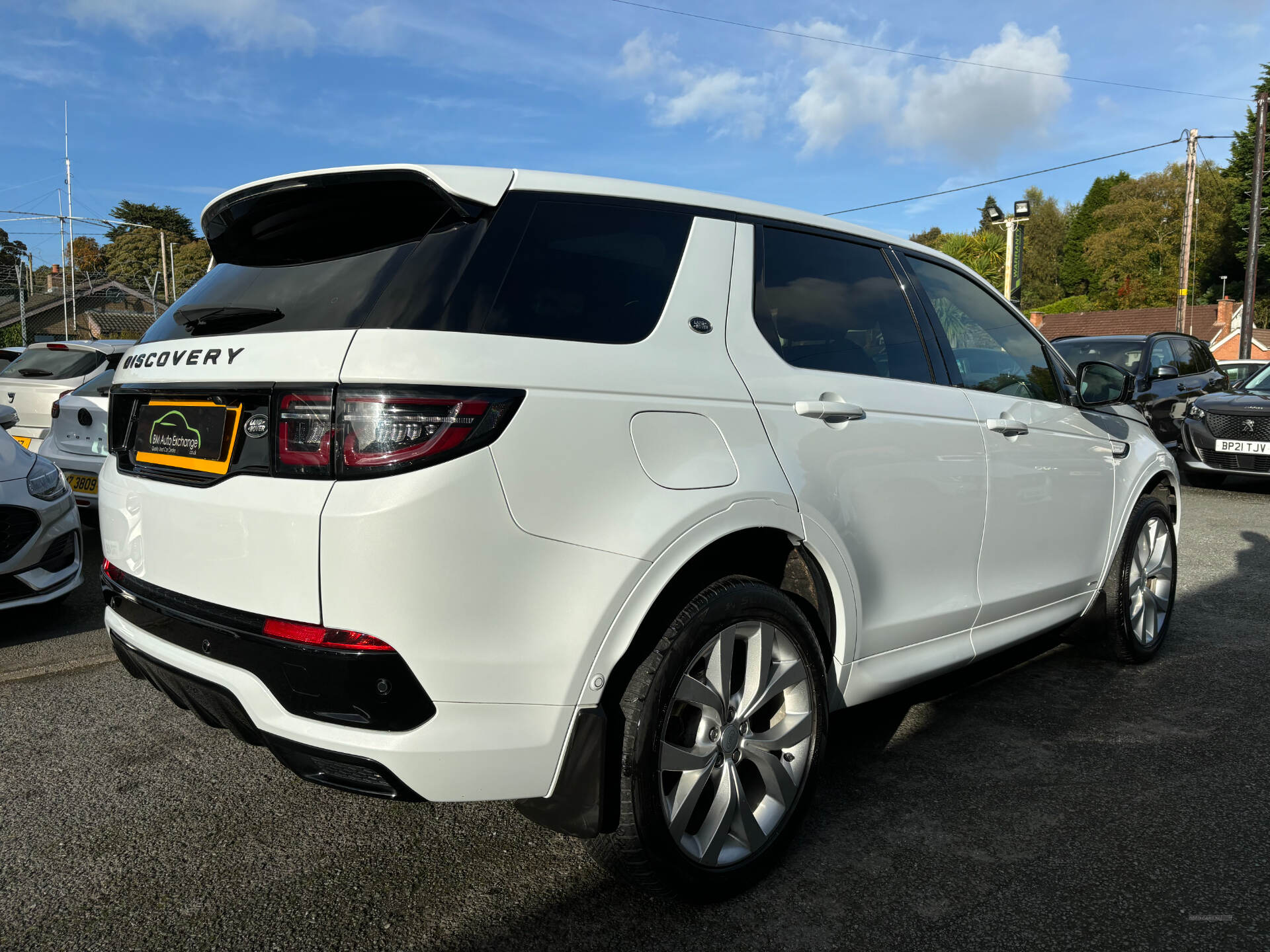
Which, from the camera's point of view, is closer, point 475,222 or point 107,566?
point 475,222

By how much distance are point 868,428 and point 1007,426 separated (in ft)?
2.83

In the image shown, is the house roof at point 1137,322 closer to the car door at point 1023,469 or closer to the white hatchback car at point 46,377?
the white hatchback car at point 46,377

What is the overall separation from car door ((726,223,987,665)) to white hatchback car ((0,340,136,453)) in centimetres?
722

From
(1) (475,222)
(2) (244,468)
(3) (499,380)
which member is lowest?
(2) (244,468)

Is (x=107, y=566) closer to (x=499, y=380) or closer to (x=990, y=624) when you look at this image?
(x=499, y=380)

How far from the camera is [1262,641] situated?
4.74m

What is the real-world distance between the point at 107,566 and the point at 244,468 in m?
0.84

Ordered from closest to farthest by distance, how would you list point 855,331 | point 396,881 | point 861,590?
point 396,881 → point 861,590 → point 855,331

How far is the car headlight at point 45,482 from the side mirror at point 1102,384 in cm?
493

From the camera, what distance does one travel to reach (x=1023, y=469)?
3465mm

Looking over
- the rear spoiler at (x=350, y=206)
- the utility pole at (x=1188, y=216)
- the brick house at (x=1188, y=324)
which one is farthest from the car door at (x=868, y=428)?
the brick house at (x=1188, y=324)

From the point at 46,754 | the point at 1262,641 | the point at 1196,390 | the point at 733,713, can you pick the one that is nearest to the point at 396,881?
the point at 733,713

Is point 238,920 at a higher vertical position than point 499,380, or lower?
lower

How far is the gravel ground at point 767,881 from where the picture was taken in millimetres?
2305
